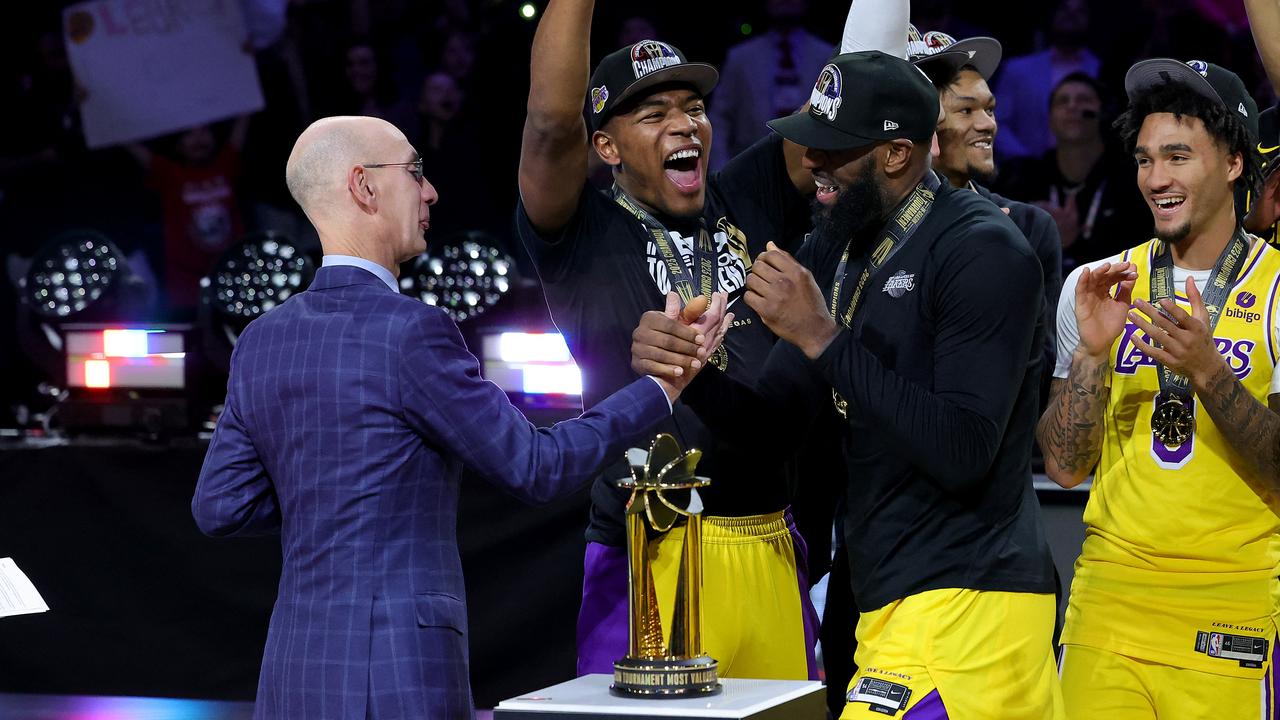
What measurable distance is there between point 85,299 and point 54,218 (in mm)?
2388

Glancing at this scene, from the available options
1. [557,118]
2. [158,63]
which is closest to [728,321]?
[557,118]

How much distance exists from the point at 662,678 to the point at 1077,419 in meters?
1.24

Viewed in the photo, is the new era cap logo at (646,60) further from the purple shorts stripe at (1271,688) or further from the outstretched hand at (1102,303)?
the purple shorts stripe at (1271,688)

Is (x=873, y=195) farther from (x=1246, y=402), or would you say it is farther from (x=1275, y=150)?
(x=1275, y=150)

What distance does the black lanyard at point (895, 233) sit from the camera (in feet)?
8.75

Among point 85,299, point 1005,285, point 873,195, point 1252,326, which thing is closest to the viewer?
point 1005,285

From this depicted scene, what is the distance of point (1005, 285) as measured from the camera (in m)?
2.51

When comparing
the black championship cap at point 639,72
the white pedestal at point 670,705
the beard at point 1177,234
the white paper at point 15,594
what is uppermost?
the black championship cap at point 639,72

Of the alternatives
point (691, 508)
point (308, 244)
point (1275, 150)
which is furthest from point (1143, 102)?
point (308, 244)

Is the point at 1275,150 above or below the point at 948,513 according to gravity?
above

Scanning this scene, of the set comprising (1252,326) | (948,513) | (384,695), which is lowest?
(384,695)

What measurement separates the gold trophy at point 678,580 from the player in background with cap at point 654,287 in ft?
2.46

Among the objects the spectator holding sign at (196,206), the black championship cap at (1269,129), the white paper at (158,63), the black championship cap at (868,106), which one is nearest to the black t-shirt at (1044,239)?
the black championship cap at (1269,129)

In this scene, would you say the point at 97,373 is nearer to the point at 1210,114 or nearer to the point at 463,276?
the point at 463,276
